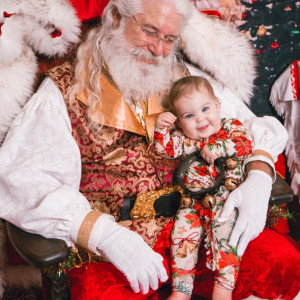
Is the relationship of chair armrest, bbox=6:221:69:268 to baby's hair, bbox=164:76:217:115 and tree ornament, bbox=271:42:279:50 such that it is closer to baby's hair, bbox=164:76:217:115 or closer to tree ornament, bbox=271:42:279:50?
baby's hair, bbox=164:76:217:115

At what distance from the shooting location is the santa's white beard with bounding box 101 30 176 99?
1870 mm

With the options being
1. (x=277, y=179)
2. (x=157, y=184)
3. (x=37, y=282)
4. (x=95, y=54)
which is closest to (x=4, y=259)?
(x=37, y=282)

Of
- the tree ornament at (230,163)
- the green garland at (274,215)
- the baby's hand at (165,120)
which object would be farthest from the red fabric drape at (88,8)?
the green garland at (274,215)

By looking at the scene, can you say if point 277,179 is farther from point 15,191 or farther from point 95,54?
point 15,191

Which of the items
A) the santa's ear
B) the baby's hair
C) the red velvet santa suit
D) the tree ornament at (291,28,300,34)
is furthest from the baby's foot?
the tree ornament at (291,28,300,34)

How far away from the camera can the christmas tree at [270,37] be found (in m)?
2.73

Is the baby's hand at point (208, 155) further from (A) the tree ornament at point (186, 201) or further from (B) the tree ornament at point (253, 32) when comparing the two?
(B) the tree ornament at point (253, 32)

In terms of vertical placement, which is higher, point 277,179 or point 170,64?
point 170,64

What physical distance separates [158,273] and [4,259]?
1058 mm

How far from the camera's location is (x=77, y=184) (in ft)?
5.84

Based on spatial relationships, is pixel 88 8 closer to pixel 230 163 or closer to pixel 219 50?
pixel 219 50

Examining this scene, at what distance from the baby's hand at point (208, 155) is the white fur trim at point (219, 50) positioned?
0.63 m

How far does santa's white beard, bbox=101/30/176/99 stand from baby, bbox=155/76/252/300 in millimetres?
160

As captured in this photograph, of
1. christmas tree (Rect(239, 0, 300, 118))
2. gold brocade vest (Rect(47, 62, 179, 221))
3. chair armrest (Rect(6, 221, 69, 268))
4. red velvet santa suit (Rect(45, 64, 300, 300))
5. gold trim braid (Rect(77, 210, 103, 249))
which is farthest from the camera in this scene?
christmas tree (Rect(239, 0, 300, 118))
